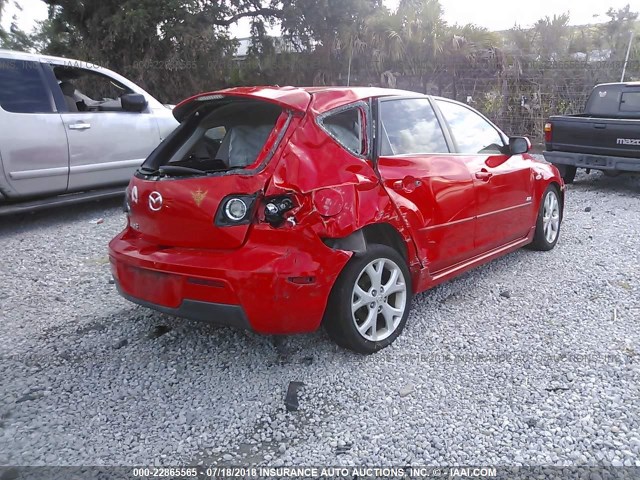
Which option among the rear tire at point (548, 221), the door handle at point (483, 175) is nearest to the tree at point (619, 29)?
the rear tire at point (548, 221)

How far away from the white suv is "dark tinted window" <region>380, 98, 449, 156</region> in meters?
4.10

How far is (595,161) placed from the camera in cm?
788

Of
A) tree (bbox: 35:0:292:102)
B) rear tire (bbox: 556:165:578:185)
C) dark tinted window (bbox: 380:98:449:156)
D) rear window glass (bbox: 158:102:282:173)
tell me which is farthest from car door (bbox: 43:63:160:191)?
tree (bbox: 35:0:292:102)

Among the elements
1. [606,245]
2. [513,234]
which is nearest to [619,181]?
[606,245]

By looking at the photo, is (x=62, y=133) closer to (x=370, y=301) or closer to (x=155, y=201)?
(x=155, y=201)

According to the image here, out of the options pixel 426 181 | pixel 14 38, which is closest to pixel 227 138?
pixel 426 181

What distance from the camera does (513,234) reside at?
176 inches

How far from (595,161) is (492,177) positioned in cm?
476

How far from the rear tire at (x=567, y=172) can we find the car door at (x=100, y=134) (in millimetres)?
6407

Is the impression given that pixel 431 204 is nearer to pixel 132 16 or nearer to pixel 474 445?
pixel 474 445

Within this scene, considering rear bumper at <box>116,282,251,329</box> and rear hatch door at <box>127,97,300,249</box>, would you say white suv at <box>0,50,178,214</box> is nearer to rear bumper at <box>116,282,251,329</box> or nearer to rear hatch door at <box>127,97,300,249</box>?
rear hatch door at <box>127,97,300,249</box>

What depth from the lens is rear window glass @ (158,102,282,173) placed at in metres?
2.97

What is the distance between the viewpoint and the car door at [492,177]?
3949mm

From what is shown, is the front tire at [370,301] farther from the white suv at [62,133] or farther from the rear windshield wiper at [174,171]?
the white suv at [62,133]
